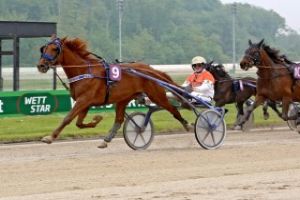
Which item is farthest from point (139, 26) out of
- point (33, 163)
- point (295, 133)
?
point (33, 163)

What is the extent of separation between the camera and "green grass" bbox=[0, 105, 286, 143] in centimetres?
1605

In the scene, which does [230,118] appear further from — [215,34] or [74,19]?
[215,34]

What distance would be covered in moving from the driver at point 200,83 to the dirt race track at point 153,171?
841 millimetres

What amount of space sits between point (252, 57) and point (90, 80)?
377cm

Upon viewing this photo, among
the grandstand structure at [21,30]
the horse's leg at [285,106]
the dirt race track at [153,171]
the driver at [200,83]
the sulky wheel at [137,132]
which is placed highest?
the grandstand structure at [21,30]

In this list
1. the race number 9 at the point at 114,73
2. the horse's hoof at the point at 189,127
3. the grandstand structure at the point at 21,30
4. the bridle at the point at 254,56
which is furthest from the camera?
the grandstand structure at the point at 21,30

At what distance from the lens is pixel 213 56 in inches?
2527

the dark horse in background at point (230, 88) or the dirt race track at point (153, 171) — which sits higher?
the dark horse in background at point (230, 88)

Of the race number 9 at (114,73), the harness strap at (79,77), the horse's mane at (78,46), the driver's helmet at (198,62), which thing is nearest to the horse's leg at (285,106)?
the driver's helmet at (198,62)

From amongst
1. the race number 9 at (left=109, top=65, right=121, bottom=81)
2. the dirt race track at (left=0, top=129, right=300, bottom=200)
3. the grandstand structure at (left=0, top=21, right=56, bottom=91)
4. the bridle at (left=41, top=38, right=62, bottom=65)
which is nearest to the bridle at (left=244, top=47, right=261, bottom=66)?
the dirt race track at (left=0, top=129, right=300, bottom=200)

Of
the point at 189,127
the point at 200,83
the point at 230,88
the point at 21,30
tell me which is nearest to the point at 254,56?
the point at 200,83

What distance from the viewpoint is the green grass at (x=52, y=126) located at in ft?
52.6

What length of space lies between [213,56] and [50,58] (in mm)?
52480

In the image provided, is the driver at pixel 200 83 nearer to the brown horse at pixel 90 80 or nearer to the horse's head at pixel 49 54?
the brown horse at pixel 90 80
